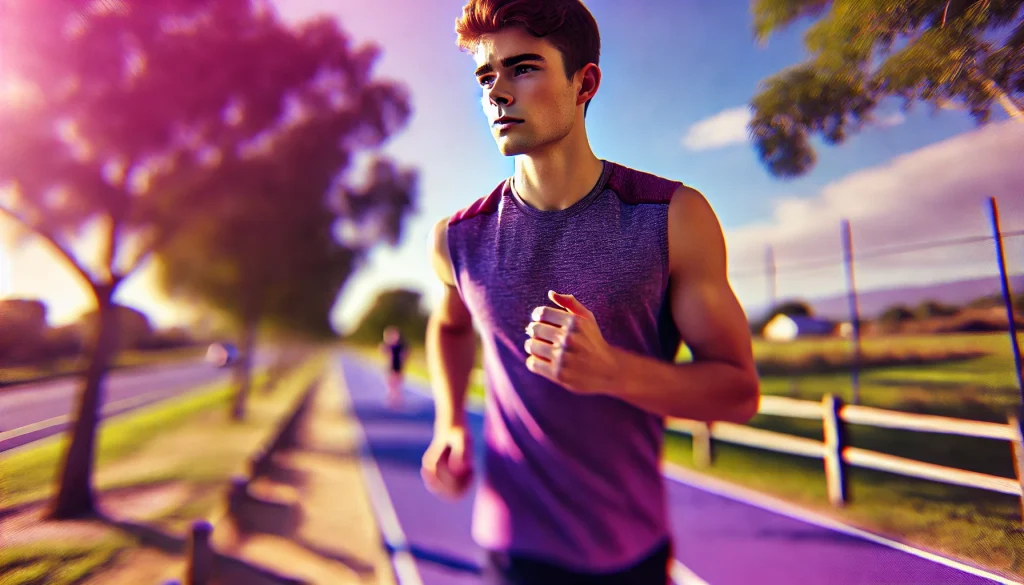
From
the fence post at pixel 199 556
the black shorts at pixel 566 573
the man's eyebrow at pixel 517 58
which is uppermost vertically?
the man's eyebrow at pixel 517 58

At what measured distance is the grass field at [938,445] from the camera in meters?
0.82

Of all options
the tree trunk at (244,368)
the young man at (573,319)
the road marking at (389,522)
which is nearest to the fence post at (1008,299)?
the young man at (573,319)

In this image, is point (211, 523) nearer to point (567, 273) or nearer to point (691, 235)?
point (567, 273)

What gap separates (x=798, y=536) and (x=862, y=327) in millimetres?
938

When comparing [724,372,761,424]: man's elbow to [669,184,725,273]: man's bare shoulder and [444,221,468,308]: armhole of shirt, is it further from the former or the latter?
[444,221,468,308]: armhole of shirt

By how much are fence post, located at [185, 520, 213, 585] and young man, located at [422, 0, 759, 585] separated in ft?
4.17

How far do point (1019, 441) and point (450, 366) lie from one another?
3.36ft

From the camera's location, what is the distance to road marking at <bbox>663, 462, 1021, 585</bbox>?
0.84 meters

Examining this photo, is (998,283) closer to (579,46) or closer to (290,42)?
(579,46)

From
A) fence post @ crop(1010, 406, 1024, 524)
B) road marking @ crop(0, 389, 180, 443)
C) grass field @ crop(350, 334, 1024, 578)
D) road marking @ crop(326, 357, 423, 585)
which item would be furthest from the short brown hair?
road marking @ crop(326, 357, 423, 585)

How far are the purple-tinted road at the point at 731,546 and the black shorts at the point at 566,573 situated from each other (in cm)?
45

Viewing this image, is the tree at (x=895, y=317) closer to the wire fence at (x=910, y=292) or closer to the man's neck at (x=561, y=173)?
the wire fence at (x=910, y=292)

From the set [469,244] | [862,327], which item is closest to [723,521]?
[862,327]

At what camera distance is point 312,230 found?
4586mm
